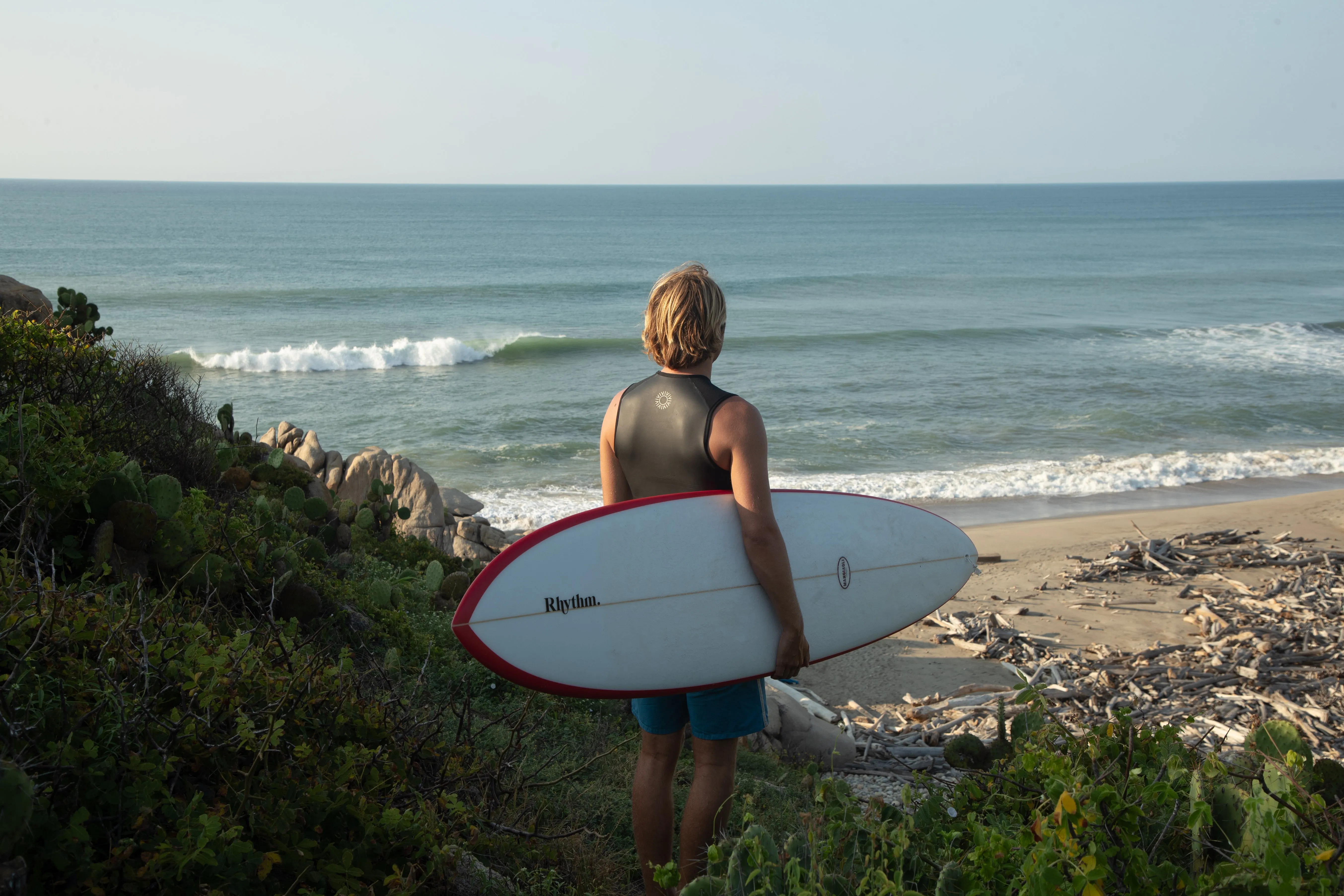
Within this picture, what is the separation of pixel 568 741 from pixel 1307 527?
1023cm

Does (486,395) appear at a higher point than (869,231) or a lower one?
lower

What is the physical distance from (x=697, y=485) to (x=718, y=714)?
27.8 inches

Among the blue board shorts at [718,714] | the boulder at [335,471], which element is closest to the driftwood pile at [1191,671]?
the blue board shorts at [718,714]

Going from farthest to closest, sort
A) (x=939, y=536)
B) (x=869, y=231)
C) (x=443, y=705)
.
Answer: (x=869, y=231)
(x=939, y=536)
(x=443, y=705)

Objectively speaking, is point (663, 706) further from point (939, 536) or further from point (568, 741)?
point (939, 536)

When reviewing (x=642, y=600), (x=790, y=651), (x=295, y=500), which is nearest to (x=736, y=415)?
(x=790, y=651)

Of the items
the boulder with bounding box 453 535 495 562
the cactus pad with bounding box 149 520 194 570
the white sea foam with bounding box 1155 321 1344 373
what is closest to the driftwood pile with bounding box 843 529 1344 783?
the cactus pad with bounding box 149 520 194 570

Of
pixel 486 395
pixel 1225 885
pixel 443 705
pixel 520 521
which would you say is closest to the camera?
pixel 1225 885

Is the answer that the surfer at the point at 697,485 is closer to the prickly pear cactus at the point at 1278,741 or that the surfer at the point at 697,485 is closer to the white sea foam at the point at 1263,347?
the prickly pear cactus at the point at 1278,741

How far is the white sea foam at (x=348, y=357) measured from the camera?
872 inches

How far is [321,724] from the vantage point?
261 centimetres

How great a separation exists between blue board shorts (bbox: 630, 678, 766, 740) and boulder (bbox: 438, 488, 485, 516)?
6708 mm

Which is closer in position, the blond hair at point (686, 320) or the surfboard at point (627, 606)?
the blond hair at point (686, 320)

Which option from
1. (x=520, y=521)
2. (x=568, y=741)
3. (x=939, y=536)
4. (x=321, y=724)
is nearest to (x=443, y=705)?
(x=321, y=724)
